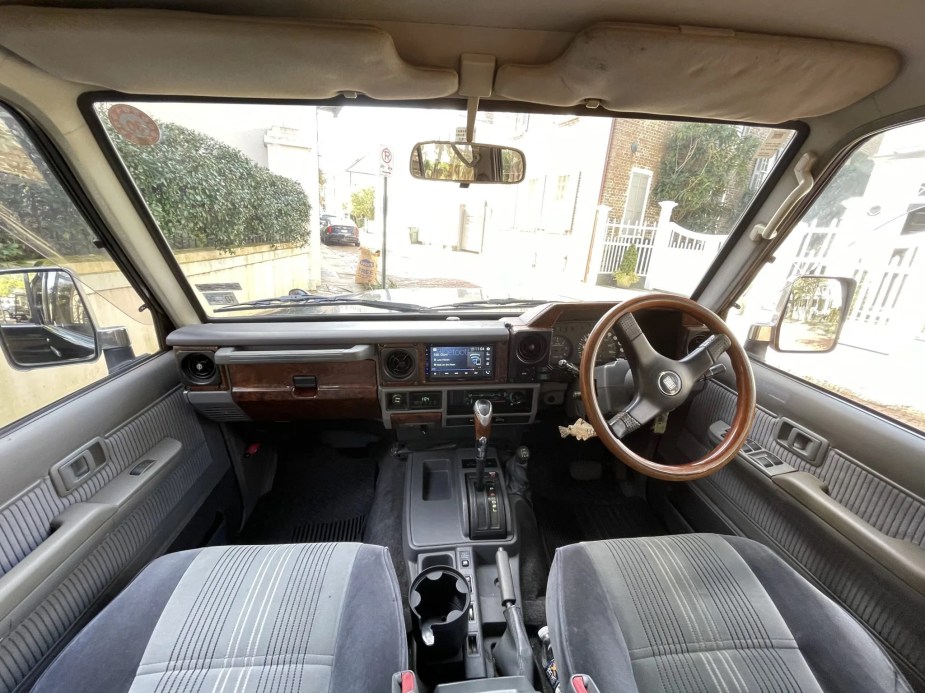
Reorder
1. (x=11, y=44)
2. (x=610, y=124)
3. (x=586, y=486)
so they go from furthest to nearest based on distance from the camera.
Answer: (x=586, y=486) < (x=610, y=124) < (x=11, y=44)

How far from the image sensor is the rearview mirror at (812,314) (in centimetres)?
194

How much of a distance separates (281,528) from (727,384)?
2.58 meters

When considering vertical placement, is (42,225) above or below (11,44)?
below

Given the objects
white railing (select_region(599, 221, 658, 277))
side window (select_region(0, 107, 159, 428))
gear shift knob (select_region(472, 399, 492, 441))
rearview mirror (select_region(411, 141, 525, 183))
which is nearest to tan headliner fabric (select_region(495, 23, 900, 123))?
rearview mirror (select_region(411, 141, 525, 183))

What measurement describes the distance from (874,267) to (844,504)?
1072 mm

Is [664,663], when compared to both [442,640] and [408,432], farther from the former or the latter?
[408,432]

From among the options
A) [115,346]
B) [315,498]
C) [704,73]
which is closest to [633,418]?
[704,73]

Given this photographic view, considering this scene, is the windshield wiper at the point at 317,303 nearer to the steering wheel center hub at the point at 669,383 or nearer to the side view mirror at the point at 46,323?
the side view mirror at the point at 46,323

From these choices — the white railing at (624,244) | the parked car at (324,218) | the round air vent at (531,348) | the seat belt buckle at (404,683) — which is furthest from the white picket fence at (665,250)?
the seat belt buckle at (404,683)

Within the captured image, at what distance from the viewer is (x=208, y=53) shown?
121cm

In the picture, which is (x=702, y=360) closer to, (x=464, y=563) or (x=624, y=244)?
(x=624, y=244)

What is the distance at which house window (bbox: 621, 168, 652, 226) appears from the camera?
2209mm

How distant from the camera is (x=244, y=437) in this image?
2.53m

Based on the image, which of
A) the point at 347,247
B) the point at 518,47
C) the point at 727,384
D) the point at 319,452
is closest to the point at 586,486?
the point at 727,384
